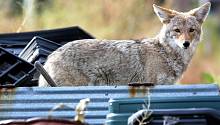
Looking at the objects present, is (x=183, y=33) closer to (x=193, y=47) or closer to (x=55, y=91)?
(x=193, y=47)

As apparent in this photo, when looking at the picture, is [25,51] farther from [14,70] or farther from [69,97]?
[69,97]

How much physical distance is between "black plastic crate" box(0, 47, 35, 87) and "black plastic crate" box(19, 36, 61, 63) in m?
0.71

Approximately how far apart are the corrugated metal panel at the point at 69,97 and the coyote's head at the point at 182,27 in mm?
3745

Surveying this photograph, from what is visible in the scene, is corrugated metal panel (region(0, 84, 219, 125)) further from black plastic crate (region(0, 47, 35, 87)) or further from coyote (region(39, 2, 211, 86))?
coyote (region(39, 2, 211, 86))

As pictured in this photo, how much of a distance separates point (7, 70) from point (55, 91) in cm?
96

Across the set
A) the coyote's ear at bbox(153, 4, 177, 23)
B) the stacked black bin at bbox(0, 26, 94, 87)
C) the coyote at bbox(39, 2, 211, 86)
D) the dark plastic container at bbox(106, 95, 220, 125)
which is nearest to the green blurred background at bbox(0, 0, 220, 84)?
the coyote's ear at bbox(153, 4, 177, 23)

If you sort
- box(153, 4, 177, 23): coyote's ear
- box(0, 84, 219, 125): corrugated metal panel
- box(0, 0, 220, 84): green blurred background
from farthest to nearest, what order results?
box(0, 0, 220, 84): green blurred background
box(153, 4, 177, 23): coyote's ear
box(0, 84, 219, 125): corrugated metal panel

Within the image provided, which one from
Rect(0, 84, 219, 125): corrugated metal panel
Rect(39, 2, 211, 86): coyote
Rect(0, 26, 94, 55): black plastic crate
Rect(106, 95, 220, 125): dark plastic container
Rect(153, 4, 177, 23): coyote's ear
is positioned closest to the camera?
Rect(106, 95, 220, 125): dark plastic container

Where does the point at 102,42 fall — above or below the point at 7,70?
above

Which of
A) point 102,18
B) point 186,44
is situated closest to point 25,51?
point 186,44

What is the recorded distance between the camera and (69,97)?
5.22m

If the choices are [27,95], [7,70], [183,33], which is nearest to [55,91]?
Answer: [27,95]

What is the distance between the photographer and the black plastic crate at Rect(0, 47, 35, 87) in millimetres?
6090

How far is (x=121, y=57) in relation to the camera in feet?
27.8
